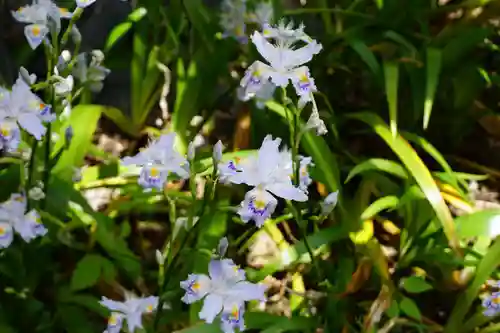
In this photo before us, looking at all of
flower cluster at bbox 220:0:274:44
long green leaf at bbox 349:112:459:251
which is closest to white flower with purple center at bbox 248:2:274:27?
flower cluster at bbox 220:0:274:44

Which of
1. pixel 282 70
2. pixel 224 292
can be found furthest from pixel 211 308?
pixel 282 70

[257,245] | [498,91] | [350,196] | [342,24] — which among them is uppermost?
[342,24]

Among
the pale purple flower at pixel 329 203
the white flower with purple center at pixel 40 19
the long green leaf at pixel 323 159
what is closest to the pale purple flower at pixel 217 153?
the pale purple flower at pixel 329 203

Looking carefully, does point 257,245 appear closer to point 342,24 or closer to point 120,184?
point 120,184

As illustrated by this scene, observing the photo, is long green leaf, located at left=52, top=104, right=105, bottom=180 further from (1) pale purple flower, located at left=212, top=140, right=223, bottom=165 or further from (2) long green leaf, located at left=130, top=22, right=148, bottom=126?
(1) pale purple flower, located at left=212, top=140, right=223, bottom=165

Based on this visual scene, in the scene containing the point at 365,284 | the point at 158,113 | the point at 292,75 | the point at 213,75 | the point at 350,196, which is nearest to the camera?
the point at 292,75

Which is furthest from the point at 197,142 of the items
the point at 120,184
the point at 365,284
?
the point at 365,284
